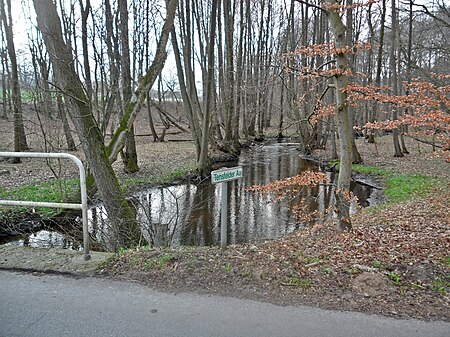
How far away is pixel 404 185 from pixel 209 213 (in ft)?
25.6

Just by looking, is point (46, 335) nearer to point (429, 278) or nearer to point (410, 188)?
point (429, 278)

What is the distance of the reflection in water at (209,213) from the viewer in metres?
7.84

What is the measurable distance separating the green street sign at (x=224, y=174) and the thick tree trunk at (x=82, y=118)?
3.28 metres

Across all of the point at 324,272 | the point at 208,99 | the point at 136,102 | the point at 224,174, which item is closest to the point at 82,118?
the point at 136,102

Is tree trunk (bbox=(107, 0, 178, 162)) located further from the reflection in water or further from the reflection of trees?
the reflection of trees

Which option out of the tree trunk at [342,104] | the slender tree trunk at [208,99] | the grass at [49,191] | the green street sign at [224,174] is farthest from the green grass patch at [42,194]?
the tree trunk at [342,104]

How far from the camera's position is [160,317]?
10.3 feet

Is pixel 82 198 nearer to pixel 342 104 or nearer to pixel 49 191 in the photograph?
pixel 342 104

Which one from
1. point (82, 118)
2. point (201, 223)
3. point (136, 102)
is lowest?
point (201, 223)

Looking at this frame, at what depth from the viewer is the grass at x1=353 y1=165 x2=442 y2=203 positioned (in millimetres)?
11562

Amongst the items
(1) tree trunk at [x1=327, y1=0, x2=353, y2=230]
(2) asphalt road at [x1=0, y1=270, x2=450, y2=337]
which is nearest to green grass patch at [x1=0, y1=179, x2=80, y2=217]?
(2) asphalt road at [x1=0, y1=270, x2=450, y2=337]

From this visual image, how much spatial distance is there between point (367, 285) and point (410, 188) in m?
10.4

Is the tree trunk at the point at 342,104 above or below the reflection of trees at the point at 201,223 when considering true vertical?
above

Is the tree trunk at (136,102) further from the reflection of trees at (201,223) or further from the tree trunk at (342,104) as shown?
the tree trunk at (342,104)
